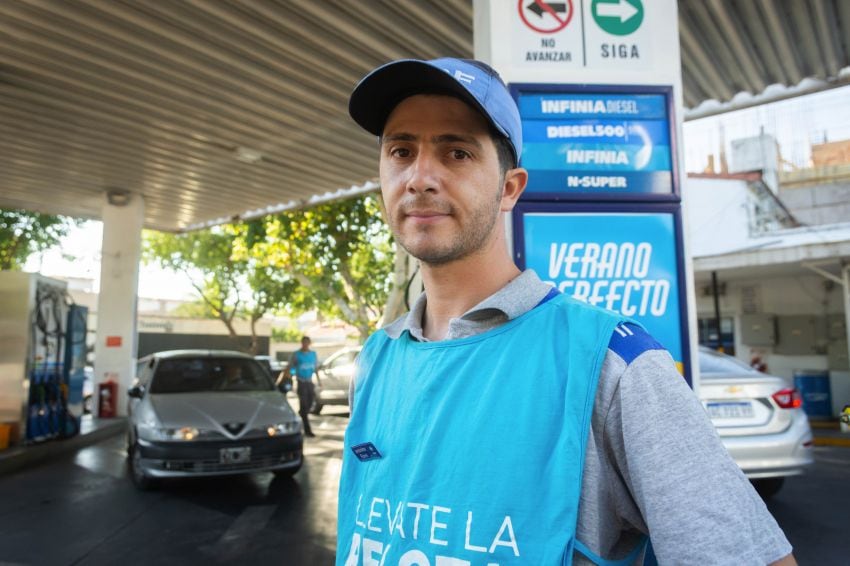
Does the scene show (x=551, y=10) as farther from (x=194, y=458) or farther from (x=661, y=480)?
(x=194, y=458)

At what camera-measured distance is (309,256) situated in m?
18.0

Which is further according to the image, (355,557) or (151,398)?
(151,398)

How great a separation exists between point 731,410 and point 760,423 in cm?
29

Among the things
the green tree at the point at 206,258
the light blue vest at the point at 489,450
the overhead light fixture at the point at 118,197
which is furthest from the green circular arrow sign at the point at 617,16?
the green tree at the point at 206,258

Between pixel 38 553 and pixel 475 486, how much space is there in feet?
17.5

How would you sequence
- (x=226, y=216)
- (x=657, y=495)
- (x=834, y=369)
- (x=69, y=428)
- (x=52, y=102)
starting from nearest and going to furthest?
(x=657, y=495), (x=52, y=102), (x=69, y=428), (x=834, y=369), (x=226, y=216)

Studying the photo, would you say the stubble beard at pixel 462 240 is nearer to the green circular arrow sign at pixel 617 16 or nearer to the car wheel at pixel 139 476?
the green circular arrow sign at pixel 617 16

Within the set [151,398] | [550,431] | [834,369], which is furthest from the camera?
[834,369]

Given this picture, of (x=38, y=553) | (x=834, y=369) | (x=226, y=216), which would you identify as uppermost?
(x=226, y=216)

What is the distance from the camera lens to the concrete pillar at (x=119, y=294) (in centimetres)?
1281

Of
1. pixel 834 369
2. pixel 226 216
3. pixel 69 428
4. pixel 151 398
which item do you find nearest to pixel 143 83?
pixel 151 398

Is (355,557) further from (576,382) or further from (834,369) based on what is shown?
(834,369)

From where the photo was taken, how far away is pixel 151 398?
7.55 m

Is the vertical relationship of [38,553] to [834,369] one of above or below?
below
